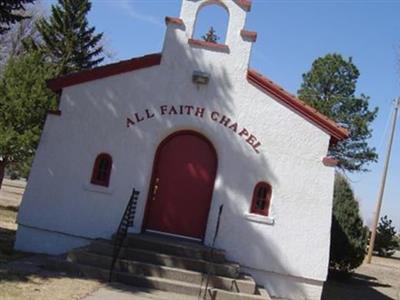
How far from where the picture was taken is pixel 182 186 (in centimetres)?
1257

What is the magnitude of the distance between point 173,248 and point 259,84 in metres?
4.09

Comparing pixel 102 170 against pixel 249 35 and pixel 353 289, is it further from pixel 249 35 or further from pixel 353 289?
pixel 353 289

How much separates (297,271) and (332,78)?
2887 centimetres

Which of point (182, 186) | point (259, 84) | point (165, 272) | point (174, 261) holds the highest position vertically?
point (259, 84)

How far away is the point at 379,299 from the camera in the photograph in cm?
1423

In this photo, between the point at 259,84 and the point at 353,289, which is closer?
the point at 259,84

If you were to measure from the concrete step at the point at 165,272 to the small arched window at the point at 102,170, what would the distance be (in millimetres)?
2276

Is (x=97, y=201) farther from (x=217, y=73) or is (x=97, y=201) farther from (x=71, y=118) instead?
(x=217, y=73)

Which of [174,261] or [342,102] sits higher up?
[342,102]

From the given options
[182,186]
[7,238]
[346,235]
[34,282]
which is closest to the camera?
[34,282]

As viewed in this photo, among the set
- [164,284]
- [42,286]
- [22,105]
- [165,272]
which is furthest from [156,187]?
[22,105]

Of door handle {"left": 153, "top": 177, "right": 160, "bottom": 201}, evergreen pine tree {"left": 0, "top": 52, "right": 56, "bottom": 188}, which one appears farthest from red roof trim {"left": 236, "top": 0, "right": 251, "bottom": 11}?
evergreen pine tree {"left": 0, "top": 52, "right": 56, "bottom": 188}

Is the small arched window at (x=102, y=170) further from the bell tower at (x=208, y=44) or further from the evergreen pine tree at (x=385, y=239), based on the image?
the evergreen pine tree at (x=385, y=239)

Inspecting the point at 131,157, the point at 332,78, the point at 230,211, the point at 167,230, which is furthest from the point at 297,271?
the point at 332,78
